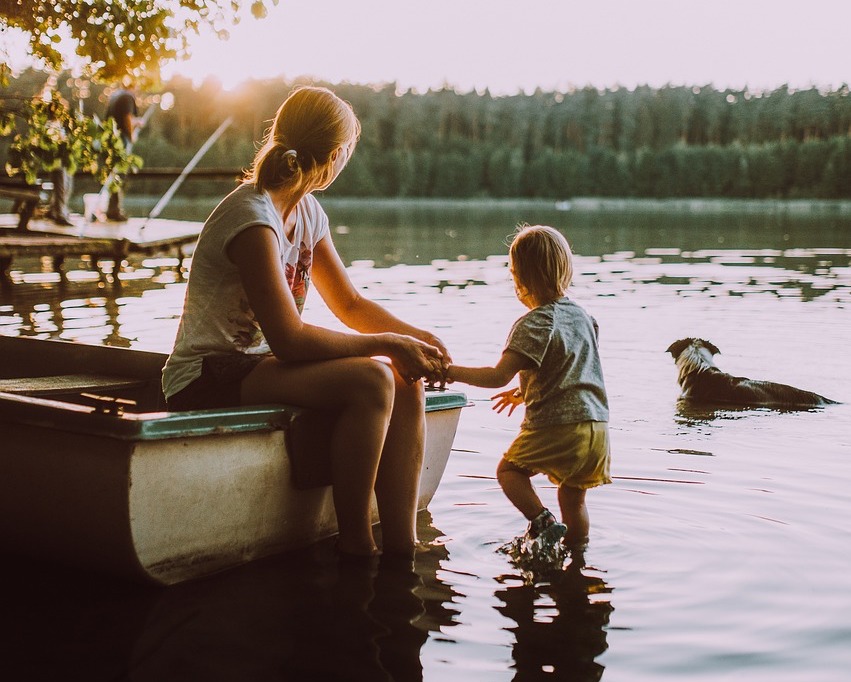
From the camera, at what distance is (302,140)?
3385 mm

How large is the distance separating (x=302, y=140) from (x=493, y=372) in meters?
0.95

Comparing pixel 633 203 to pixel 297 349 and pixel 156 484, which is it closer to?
pixel 297 349

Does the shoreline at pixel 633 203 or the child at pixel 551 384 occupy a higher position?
the shoreline at pixel 633 203

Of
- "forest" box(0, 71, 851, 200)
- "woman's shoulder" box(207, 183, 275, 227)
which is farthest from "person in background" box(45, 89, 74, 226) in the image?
"forest" box(0, 71, 851, 200)

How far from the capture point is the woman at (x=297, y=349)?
3.27m

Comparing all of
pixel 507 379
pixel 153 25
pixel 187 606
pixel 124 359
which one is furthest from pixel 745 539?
pixel 153 25

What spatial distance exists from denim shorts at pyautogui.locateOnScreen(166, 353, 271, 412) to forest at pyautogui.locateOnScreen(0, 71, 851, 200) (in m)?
68.7

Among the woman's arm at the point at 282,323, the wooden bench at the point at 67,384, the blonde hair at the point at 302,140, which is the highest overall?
the blonde hair at the point at 302,140

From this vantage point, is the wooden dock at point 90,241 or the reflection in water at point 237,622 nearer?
the reflection in water at point 237,622

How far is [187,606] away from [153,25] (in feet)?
12.7

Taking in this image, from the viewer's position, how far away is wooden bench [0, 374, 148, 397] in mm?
4094

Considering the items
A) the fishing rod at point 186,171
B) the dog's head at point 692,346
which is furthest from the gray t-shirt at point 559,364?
the fishing rod at point 186,171

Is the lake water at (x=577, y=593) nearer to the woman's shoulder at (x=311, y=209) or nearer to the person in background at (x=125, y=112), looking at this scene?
the woman's shoulder at (x=311, y=209)

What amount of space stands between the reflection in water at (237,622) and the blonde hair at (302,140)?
121cm
